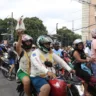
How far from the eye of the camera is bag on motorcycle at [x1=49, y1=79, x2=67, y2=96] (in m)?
5.59

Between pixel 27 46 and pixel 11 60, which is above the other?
pixel 27 46

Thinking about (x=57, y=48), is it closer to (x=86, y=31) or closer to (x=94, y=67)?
(x=94, y=67)

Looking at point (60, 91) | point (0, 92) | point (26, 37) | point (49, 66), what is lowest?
point (0, 92)

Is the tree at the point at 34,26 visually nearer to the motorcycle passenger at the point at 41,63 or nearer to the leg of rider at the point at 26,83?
the leg of rider at the point at 26,83

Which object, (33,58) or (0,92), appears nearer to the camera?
(33,58)

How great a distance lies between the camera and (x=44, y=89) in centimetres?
571

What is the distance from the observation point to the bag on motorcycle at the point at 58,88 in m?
5.59

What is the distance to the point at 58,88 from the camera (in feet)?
18.4

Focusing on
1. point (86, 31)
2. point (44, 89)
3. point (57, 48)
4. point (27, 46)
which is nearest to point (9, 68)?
point (57, 48)

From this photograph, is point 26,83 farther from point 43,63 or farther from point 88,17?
point 88,17

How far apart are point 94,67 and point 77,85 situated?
1.29 m

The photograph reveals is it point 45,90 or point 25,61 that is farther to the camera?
point 25,61

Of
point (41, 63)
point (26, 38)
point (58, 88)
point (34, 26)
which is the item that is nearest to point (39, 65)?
point (41, 63)

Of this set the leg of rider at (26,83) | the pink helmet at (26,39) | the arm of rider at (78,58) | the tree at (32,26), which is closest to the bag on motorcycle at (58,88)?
the leg of rider at (26,83)
